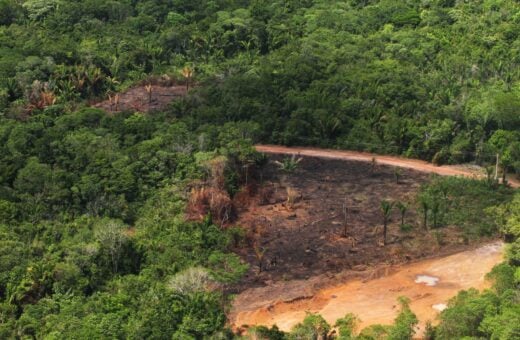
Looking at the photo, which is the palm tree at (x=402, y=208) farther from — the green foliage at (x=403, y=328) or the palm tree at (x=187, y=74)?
the palm tree at (x=187, y=74)

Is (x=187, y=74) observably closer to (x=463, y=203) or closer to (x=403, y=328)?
(x=463, y=203)

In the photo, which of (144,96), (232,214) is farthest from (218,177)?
(144,96)

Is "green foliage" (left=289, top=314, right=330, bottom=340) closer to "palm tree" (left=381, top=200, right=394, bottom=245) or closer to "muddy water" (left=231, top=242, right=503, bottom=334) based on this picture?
"muddy water" (left=231, top=242, right=503, bottom=334)

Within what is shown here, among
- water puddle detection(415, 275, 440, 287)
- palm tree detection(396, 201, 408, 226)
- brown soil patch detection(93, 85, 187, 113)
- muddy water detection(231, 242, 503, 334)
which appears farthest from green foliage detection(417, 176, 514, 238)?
brown soil patch detection(93, 85, 187, 113)

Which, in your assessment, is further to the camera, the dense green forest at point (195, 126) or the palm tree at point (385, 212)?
the palm tree at point (385, 212)

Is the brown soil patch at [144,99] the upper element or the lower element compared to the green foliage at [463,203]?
upper

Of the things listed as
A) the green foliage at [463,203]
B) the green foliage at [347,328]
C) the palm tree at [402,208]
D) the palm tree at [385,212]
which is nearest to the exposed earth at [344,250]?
the palm tree at [402,208]

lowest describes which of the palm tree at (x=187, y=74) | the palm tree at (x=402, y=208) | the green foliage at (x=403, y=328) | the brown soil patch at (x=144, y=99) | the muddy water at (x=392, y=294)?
the muddy water at (x=392, y=294)

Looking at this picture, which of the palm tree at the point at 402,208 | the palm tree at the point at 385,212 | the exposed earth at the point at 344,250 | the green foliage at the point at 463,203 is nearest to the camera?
the exposed earth at the point at 344,250

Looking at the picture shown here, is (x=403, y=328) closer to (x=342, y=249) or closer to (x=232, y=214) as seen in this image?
(x=342, y=249)
